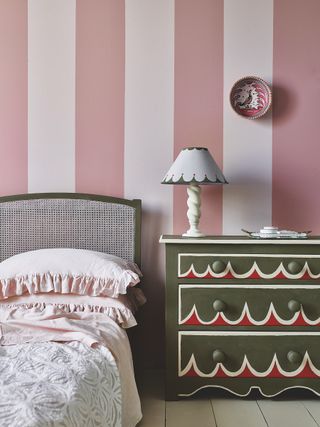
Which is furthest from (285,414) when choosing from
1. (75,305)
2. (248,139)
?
(248,139)

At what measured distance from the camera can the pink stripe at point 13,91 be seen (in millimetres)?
2912

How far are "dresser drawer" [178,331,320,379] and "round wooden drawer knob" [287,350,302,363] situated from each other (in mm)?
10

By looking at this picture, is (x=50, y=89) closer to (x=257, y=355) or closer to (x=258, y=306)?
(x=258, y=306)

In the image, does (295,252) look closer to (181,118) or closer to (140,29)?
(181,118)

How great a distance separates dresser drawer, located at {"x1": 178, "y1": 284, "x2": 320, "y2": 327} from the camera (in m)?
2.40

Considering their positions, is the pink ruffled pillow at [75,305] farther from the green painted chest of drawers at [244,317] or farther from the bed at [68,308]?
the green painted chest of drawers at [244,317]

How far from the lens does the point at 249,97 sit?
2.85 m

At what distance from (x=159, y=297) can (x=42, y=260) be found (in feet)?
2.69

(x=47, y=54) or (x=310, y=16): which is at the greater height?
(x=310, y=16)

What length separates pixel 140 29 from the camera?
2.89m

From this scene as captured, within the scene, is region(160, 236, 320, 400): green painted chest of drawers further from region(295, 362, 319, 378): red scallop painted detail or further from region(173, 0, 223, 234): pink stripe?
region(173, 0, 223, 234): pink stripe

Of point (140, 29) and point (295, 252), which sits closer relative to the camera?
point (295, 252)

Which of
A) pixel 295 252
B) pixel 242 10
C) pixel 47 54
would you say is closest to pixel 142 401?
pixel 295 252

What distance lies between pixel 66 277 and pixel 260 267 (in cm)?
98
